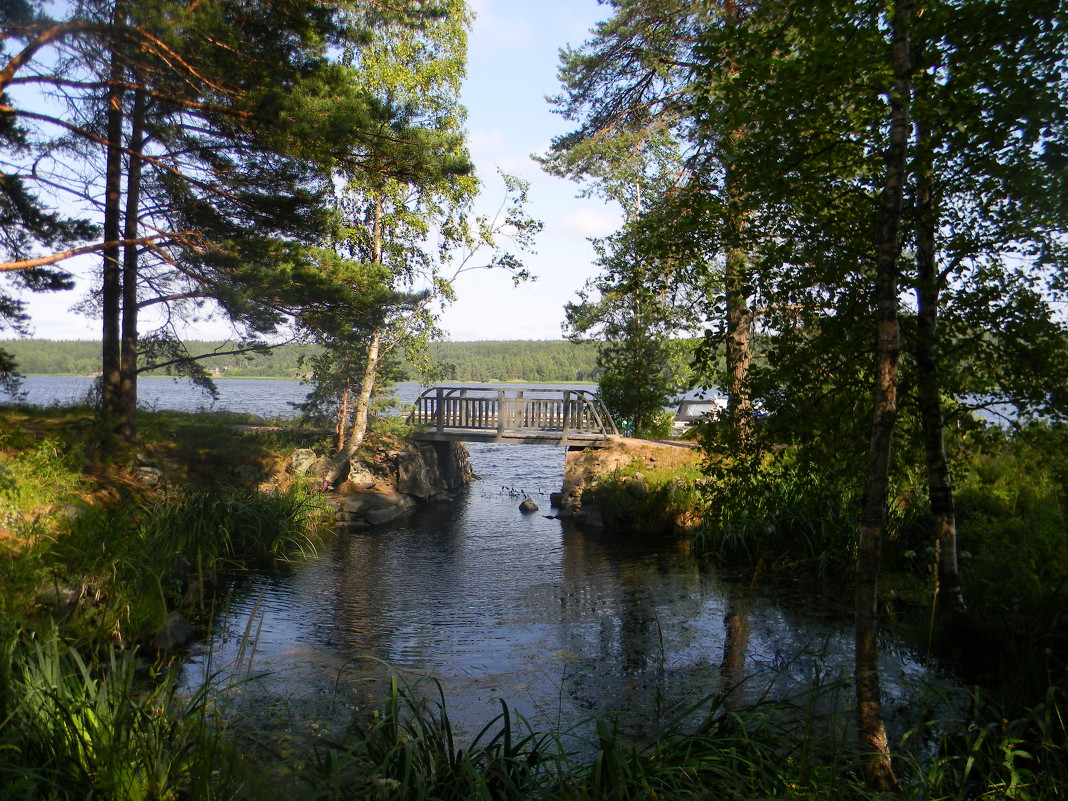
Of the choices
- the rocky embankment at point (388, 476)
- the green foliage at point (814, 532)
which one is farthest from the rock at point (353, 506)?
the green foliage at point (814, 532)

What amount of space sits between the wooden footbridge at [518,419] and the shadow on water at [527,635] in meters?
5.03

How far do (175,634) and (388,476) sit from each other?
9.86 m

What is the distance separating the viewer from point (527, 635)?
309 inches

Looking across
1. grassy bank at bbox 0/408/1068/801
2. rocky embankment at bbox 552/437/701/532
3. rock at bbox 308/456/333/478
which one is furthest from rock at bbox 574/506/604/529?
rock at bbox 308/456/333/478

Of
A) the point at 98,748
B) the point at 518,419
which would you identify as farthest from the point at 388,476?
the point at 98,748

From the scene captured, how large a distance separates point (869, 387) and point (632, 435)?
13594 millimetres

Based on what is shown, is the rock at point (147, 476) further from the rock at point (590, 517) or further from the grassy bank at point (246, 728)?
the rock at point (590, 517)

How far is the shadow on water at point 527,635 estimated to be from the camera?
5.82 meters

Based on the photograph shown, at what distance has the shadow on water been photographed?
5816mm

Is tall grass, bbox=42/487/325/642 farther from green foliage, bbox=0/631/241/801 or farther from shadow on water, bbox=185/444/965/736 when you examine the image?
green foliage, bbox=0/631/241/801

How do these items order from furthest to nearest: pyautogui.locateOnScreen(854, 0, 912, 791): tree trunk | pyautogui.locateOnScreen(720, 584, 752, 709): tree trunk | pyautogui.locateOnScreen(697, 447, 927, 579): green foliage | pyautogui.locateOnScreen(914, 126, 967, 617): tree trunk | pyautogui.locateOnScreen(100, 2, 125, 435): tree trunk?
1. pyautogui.locateOnScreen(100, 2, 125, 435): tree trunk
2. pyautogui.locateOnScreen(697, 447, 927, 579): green foliage
3. pyautogui.locateOnScreen(720, 584, 752, 709): tree trunk
4. pyautogui.locateOnScreen(914, 126, 967, 617): tree trunk
5. pyautogui.locateOnScreen(854, 0, 912, 791): tree trunk

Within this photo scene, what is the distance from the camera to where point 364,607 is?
8.78 metres

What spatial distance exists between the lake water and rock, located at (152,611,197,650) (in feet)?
0.72

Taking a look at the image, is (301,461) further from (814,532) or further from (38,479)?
(814,532)
